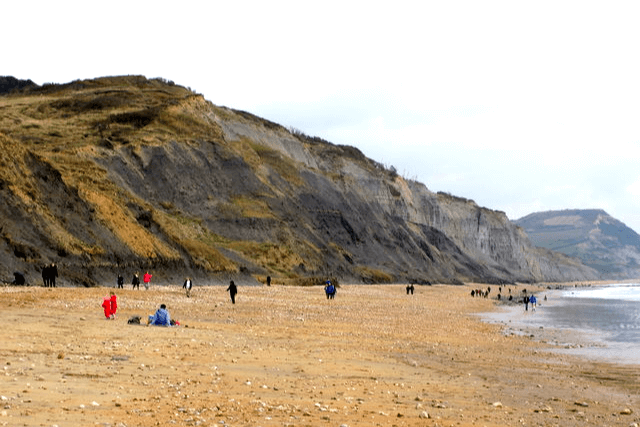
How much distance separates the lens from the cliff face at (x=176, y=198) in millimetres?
46562

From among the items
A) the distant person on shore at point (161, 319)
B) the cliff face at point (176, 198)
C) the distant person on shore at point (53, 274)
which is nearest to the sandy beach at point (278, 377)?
the distant person on shore at point (161, 319)

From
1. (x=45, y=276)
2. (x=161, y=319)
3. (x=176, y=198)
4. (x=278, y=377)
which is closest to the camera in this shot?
(x=278, y=377)

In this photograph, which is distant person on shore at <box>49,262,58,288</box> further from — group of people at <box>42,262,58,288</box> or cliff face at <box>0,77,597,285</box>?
cliff face at <box>0,77,597,285</box>

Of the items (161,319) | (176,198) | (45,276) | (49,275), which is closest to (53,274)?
(49,275)

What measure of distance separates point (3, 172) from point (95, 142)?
3500cm

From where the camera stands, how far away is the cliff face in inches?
1833

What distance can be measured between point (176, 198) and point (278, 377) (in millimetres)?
66587

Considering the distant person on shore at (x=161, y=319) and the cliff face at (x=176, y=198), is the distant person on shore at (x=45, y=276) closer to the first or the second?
the cliff face at (x=176, y=198)

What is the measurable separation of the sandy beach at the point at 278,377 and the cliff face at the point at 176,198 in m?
20.8

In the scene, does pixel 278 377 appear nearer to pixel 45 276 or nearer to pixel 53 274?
pixel 53 274

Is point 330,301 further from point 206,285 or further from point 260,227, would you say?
point 260,227

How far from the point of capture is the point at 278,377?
1423 cm

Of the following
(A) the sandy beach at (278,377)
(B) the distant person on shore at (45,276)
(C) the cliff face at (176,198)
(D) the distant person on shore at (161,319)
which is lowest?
(A) the sandy beach at (278,377)

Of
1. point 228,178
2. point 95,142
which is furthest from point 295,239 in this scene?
point 95,142
